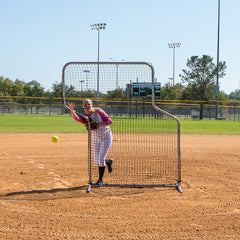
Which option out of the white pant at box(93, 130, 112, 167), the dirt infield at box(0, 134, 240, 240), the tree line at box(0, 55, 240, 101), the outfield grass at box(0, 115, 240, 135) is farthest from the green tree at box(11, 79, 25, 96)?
the white pant at box(93, 130, 112, 167)

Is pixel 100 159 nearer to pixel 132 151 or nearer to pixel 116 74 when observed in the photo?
pixel 116 74

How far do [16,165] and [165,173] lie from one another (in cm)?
410

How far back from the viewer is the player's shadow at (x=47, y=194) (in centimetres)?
592

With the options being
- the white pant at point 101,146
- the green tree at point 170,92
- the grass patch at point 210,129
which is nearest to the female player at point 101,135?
the white pant at point 101,146

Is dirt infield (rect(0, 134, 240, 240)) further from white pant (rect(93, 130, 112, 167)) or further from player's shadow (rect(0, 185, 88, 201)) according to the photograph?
white pant (rect(93, 130, 112, 167))

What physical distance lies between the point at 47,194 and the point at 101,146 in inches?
57.7

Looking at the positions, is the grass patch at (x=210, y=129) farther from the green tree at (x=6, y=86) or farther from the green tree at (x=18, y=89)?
the green tree at (x=6, y=86)

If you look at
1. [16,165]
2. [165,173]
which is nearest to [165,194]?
[165,173]

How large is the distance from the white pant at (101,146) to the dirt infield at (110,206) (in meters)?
0.67

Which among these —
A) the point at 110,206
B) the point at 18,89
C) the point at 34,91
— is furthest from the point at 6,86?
the point at 110,206

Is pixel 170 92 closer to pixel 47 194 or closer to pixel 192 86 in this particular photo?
pixel 192 86

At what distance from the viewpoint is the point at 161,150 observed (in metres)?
11.6

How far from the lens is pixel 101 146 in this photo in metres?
6.81

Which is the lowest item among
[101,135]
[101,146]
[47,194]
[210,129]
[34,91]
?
[47,194]
